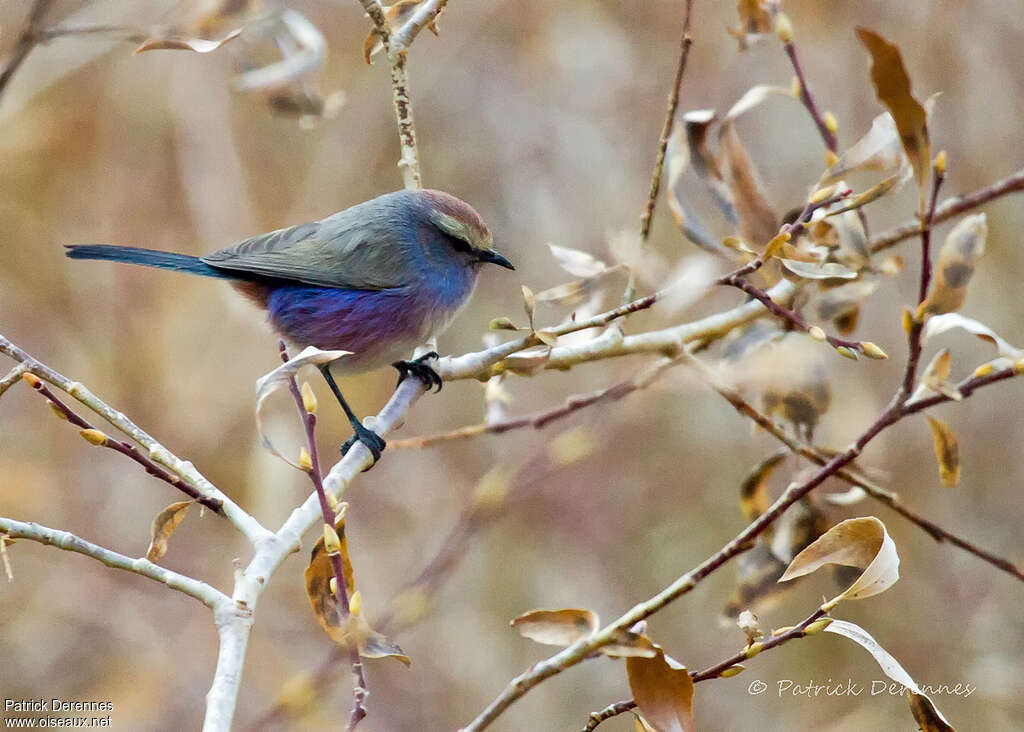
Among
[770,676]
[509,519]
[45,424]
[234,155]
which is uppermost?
[234,155]

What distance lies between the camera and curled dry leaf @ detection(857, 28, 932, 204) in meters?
2.35

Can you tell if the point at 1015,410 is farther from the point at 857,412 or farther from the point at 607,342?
the point at 607,342

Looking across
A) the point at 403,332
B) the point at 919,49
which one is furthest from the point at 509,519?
the point at 919,49

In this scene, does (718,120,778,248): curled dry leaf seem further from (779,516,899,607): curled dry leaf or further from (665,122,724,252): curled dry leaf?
(779,516,899,607): curled dry leaf

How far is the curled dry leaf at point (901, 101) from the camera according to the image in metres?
2.35

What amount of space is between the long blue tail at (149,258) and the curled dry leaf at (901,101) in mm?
2637

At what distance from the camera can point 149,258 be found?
3887mm

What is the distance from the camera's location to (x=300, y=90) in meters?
3.71

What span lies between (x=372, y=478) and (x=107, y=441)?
4.61m

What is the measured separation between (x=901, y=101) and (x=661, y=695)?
5.02 feet

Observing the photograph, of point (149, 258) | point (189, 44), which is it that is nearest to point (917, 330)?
point (189, 44)

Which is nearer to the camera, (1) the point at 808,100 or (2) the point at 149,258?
(1) the point at 808,100

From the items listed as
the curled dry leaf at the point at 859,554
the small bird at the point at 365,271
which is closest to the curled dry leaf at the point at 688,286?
the curled dry leaf at the point at 859,554

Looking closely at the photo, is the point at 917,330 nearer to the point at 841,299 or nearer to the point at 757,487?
the point at 841,299
